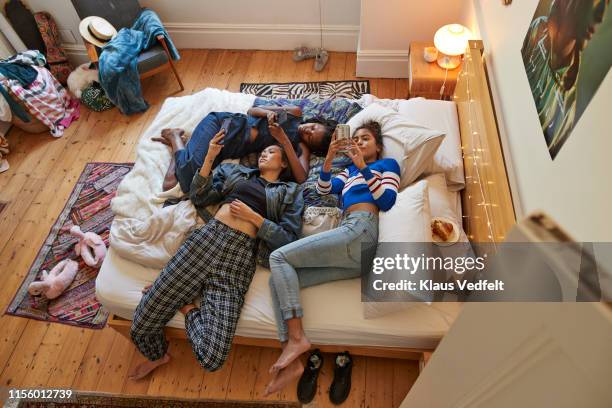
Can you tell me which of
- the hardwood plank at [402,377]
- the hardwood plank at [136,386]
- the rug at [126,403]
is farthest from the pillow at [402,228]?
the hardwood plank at [136,386]

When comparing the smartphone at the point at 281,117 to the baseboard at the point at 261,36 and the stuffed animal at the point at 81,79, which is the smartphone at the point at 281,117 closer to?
the baseboard at the point at 261,36

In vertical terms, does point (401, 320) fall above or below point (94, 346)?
above

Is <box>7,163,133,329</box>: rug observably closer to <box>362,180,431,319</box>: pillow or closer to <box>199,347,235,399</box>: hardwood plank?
<box>199,347,235,399</box>: hardwood plank

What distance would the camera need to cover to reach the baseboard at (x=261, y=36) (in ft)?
10.8

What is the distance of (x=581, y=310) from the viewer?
463mm

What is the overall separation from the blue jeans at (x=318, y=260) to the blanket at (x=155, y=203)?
0.53 m

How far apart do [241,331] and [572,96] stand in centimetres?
145

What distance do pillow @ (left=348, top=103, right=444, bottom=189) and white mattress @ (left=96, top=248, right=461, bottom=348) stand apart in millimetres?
633

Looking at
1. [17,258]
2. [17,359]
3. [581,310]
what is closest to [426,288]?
[581,310]

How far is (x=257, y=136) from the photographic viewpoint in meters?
2.22

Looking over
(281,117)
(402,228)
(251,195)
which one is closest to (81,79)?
(281,117)

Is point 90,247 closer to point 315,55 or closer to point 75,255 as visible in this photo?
point 75,255

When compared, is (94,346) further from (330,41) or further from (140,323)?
(330,41)

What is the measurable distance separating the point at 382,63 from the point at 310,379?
7.75 ft
